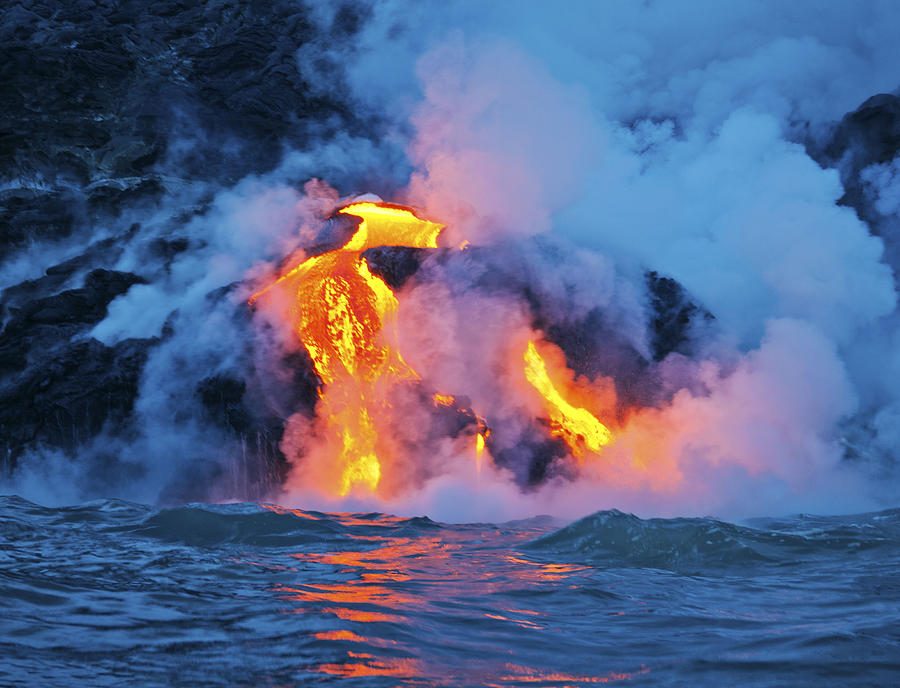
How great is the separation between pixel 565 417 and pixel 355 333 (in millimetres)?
2619

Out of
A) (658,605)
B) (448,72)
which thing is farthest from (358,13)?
(658,605)

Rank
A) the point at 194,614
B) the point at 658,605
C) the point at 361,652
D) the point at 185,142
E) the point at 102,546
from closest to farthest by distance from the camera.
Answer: the point at 361,652
the point at 194,614
the point at 658,605
the point at 102,546
the point at 185,142

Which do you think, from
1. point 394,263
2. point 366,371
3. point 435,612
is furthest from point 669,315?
point 435,612

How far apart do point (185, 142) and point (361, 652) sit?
12.4 m

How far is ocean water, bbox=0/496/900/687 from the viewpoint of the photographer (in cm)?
283

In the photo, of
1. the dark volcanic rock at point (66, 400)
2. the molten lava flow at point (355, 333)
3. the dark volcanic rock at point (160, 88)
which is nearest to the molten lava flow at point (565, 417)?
the molten lava flow at point (355, 333)

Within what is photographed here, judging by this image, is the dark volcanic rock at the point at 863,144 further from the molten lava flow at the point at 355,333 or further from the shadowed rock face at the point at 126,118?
the shadowed rock face at the point at 126,118

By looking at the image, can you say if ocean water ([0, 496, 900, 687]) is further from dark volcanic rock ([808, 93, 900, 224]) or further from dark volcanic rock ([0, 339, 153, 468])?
dark volcanic rock ([808, 93, 900, 224])

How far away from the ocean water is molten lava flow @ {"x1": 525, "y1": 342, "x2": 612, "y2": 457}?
285cm

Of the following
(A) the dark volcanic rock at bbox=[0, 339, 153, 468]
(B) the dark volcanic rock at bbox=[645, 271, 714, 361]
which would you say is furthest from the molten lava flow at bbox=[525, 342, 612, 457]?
(A) the dark volcanic rock at bbox=[0, 339, 153, 468]

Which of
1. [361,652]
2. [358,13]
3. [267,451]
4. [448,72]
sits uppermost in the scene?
[358,13]

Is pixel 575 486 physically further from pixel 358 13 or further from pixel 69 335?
pixel 358 13

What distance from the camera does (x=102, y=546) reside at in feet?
17.4

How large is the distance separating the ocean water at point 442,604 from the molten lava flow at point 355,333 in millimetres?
2382
